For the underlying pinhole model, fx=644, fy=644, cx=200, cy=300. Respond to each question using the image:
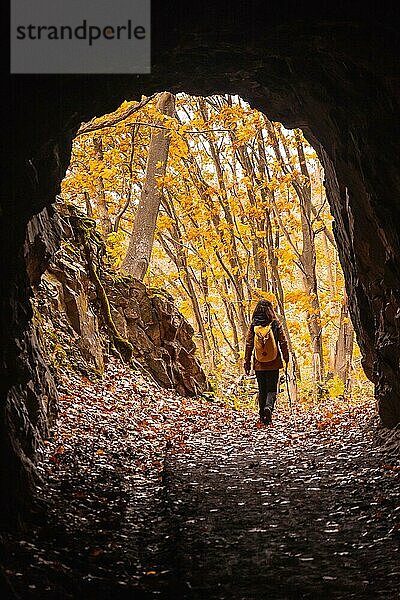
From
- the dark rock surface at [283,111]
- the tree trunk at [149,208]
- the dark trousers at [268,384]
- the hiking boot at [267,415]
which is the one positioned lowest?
the hiking boot at [267,415]

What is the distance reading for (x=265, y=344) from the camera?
12156mm

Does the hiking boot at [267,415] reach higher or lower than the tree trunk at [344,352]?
lower

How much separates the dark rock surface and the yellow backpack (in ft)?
5.43

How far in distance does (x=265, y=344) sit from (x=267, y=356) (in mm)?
247

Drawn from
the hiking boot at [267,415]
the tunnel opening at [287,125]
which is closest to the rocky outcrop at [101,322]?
the tunnel opening at [287,125]

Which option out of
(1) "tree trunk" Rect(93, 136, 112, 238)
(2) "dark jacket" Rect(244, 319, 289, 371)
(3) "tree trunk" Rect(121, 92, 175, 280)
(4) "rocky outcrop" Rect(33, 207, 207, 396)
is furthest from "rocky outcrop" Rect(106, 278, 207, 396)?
(2) "dark jacket" Rect(244, 319, 289, 371)

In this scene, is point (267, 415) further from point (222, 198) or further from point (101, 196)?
point (101, 196)

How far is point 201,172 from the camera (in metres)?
23.0

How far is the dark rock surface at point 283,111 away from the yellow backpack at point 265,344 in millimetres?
1654

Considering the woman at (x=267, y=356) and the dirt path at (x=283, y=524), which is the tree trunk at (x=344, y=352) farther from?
the dirt path at (x=283, y=524)

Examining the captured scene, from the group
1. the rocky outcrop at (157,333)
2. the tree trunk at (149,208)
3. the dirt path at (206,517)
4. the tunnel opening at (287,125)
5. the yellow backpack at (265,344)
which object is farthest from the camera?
the tree trunk at (149,208)

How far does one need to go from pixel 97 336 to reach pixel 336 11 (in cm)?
968

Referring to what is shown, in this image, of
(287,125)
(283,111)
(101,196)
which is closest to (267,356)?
(287,125)

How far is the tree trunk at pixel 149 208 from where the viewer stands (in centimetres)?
1833
